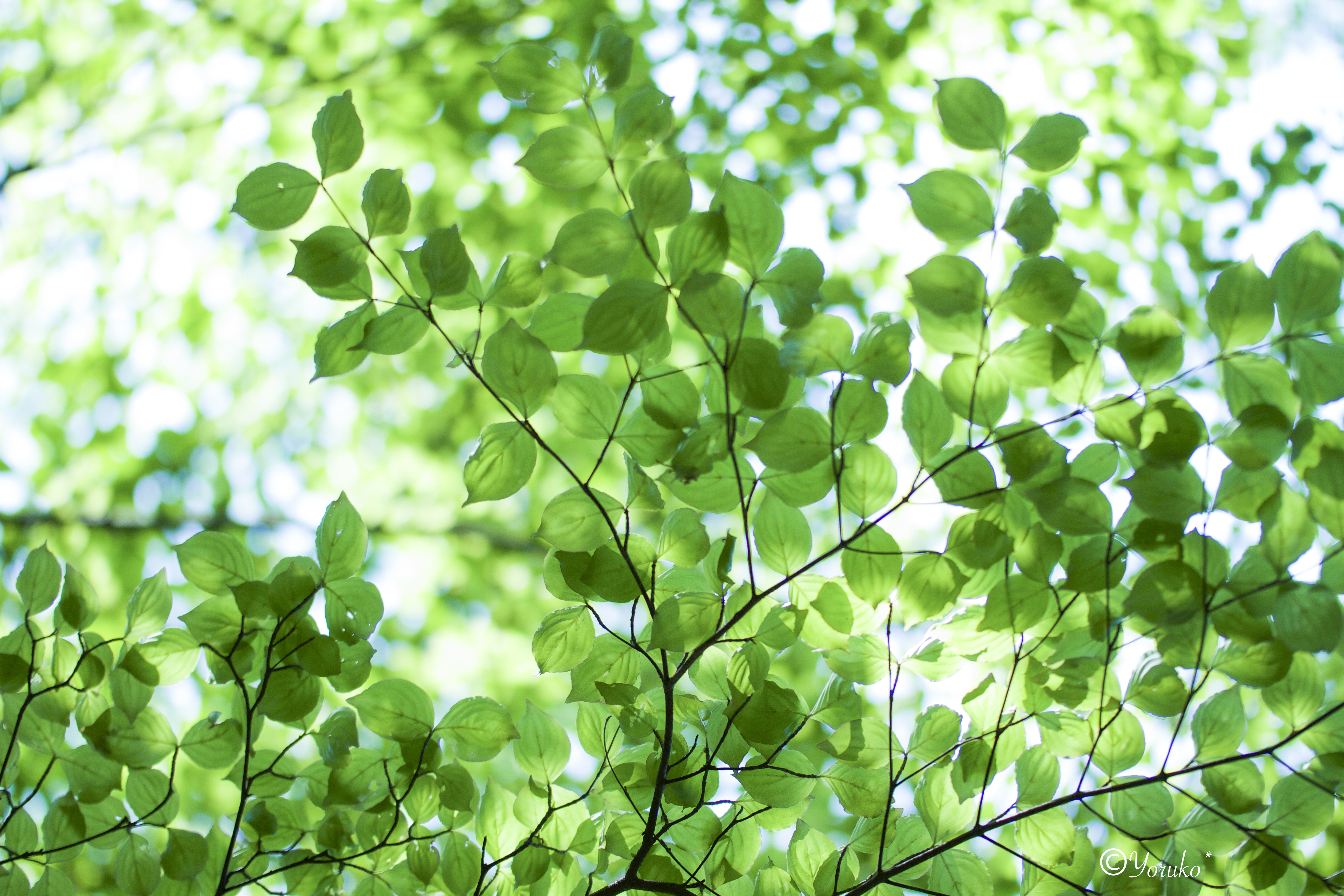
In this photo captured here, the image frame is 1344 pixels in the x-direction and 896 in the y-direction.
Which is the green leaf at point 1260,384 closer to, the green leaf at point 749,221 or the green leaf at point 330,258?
the green leaf at point 749,221

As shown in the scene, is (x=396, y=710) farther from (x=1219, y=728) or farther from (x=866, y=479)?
(x=1219, y=728)

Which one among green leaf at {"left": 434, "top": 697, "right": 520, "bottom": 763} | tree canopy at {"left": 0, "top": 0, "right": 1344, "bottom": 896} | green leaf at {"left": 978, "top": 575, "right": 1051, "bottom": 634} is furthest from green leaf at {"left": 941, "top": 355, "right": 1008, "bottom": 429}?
green leaf at {"left": 434, "top": 697, "right": 520, "bottom": 763}

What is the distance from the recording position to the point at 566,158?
0.57 m

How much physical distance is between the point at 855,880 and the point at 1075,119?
0.65 metres

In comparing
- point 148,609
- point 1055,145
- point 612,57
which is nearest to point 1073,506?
point 1055,145

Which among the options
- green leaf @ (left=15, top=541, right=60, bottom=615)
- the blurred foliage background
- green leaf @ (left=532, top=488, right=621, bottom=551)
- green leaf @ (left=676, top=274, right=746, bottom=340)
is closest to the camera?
green leaf @ (left=676, top=274, right=746, bottom=340)

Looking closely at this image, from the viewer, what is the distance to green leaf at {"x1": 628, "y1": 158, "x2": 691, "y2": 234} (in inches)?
20.6

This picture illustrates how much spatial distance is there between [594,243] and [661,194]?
0.19ft

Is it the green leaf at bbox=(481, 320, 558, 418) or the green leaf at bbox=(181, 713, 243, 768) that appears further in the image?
the green leaf at bbox=(181, 713, 243, 768)

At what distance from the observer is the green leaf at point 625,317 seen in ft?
1.70

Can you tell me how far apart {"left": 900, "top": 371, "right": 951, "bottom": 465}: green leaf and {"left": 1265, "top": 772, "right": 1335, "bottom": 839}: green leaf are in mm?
386

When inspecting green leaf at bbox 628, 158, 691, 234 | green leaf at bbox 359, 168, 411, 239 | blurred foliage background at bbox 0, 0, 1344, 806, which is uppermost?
green leaf at bbox 628, 158, 691, 234

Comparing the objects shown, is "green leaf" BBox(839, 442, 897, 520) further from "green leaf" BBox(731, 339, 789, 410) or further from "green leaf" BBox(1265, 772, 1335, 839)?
"green leaf" BBox(1265, 772, 1335, 839)

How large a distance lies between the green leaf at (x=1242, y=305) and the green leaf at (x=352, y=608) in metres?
0.69
